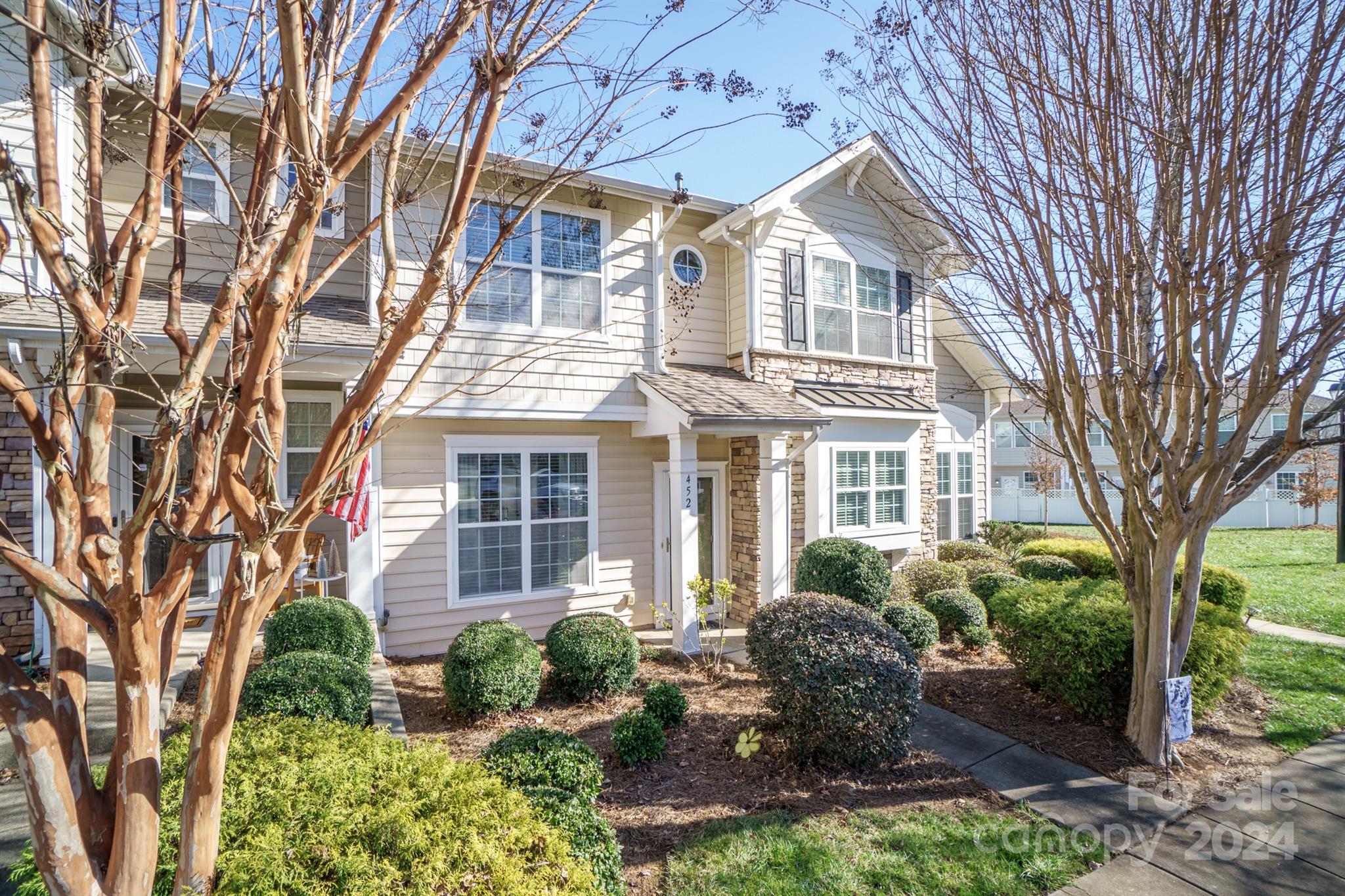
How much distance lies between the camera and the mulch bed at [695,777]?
13.4 feet

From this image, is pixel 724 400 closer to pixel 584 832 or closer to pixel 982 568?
pixel 982 568

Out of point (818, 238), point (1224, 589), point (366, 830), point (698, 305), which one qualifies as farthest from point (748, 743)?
point (818, 238)

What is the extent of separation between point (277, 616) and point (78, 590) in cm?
449

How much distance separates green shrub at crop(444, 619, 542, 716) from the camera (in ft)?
17.9

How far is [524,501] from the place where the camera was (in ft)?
26.8

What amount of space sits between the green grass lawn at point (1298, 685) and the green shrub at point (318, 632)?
7854 millimetres

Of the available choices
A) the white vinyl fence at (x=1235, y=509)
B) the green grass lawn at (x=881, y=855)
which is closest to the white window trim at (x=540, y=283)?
the green grass lawn at (x=881, y=855)

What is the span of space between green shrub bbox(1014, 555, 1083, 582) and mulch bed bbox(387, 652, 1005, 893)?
5.92 metres

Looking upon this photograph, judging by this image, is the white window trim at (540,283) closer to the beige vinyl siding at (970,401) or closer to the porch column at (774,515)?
the porch column at (774,515)

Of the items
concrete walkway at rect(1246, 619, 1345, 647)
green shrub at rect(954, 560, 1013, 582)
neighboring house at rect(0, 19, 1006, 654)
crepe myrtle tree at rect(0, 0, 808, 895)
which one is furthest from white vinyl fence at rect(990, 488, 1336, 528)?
crepe myrtle tree at rect(0, 0, 808, 895)

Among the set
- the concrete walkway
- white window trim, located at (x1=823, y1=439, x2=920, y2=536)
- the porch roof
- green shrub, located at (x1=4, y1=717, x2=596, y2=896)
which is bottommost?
the concrete walkway

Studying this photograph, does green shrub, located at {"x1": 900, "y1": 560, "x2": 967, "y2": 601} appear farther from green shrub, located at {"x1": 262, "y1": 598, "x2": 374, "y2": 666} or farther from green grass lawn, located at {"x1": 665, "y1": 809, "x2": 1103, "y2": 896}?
green shrub, located at {"x1": 262, "y1": 598, "x2": 374, "y2": 666}

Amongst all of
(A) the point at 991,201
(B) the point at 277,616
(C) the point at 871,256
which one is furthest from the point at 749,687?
(C) the point at 871,256

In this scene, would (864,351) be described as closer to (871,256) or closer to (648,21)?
(871,256)
